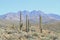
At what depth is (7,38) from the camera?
26031 mm

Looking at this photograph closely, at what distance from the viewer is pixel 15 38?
2612 centimetres

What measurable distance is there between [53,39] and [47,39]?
1559 millimetres

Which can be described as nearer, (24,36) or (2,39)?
(2,39)

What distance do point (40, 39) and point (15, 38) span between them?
3.80m

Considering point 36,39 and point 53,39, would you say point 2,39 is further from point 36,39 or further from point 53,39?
point 53,39

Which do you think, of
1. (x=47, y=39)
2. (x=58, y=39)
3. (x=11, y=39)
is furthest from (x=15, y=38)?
(x=58, y=39)

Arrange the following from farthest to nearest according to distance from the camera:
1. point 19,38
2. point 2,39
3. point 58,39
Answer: point 58,39 < point 19,38 < point 2,39

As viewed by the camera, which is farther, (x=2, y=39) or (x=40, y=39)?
(x=40, y=39)

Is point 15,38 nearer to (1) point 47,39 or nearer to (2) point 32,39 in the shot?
(2) point 32,39

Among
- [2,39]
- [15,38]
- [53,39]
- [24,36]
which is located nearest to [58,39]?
[53,39]

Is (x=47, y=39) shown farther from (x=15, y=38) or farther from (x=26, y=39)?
(x=15, y=38)

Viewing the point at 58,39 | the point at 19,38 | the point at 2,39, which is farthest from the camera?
the point at 58,39

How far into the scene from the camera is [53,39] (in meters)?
29.5

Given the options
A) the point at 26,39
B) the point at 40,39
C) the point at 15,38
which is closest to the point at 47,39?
the point at 40,39
